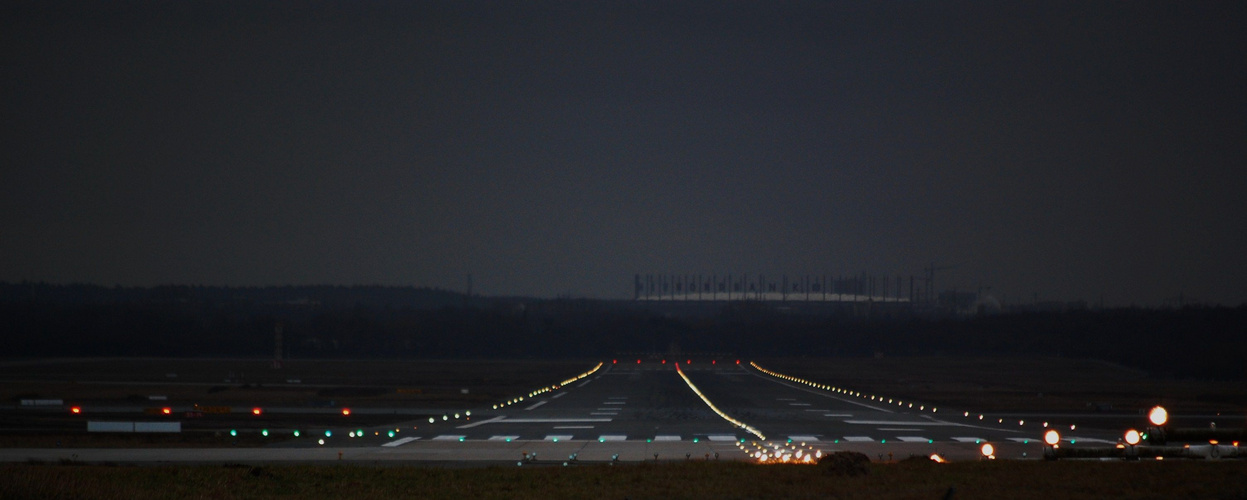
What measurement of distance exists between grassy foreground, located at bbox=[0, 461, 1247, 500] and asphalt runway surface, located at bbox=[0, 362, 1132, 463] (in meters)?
5.69

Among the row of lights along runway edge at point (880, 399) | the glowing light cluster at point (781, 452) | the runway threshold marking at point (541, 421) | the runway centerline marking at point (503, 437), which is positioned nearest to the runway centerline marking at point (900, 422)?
the row of lights along runway edge at point (880, 399)

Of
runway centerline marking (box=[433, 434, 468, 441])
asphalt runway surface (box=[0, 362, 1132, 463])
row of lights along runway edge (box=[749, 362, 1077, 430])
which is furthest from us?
row of lights along runway edge (box=[749, 362, 1077, 430])

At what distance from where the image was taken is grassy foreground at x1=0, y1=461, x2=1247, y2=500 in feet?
72.7

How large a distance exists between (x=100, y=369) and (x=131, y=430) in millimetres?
86310

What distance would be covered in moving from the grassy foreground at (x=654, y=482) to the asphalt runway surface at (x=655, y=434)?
224 inches

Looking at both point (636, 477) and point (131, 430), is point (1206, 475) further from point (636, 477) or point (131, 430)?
point (131, 430)

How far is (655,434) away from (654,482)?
19.9 meters

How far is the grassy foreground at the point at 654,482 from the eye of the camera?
22.2 m

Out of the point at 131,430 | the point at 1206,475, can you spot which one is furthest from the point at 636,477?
the point at 131,430

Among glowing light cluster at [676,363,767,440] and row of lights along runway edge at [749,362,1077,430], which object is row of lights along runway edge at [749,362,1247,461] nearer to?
glowing light cluster at [676,363,767,440]

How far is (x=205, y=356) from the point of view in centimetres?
17200

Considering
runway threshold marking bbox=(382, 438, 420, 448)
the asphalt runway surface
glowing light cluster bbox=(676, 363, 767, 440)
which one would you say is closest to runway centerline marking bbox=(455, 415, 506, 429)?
the asphalt runway surface

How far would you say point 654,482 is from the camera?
26188 mm

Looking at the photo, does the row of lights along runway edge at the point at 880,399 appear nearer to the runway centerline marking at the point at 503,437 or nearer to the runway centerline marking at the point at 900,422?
the runway centerline marking at the point at 900,422
